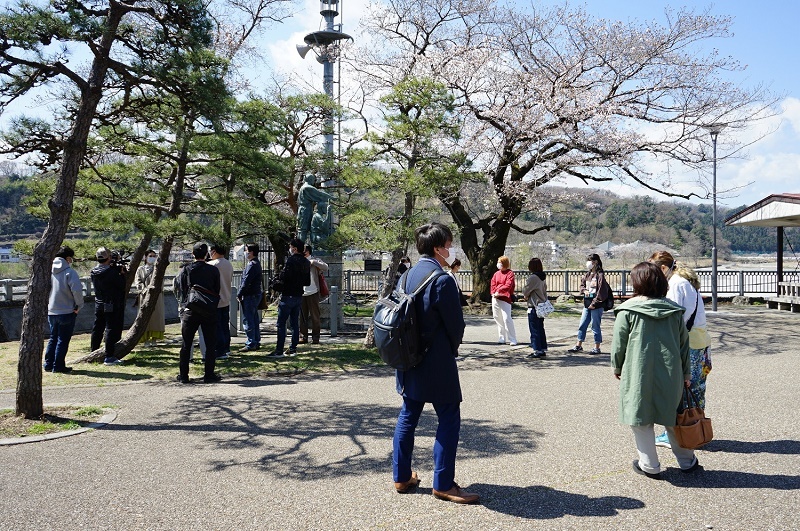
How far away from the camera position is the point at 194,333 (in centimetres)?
796

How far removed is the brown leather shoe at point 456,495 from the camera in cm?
396

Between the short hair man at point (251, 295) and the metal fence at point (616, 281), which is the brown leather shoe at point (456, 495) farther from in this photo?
the metal fence at point (616, 281)

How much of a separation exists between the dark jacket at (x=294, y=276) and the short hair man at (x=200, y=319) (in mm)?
2005

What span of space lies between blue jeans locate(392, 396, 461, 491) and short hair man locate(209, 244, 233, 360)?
5.70 meters

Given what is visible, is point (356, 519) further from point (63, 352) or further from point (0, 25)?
point (63, 352)

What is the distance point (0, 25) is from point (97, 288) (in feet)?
13.8

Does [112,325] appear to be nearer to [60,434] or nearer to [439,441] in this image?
[60,434]

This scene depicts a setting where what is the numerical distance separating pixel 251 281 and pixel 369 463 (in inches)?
251

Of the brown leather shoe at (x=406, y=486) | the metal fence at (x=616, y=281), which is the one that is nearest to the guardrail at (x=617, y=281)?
the metal fence at (x=616, y=281)

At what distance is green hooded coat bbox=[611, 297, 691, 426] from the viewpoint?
14.3 ft

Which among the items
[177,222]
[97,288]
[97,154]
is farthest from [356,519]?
[97,154]

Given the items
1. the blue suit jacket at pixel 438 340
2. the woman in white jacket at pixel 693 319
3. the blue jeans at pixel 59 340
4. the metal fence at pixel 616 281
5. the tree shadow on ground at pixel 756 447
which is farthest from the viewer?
the metal fence at pixel 616 281

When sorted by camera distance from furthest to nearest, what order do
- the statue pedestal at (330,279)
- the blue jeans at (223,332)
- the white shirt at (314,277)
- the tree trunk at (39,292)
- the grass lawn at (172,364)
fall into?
the statue pedestal at (330,279), the white shirt at (314,277), the blue jeans at (223,332), the grass lawn at (172,364), the tree trunk at (39,292)

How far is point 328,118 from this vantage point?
18266 mm
